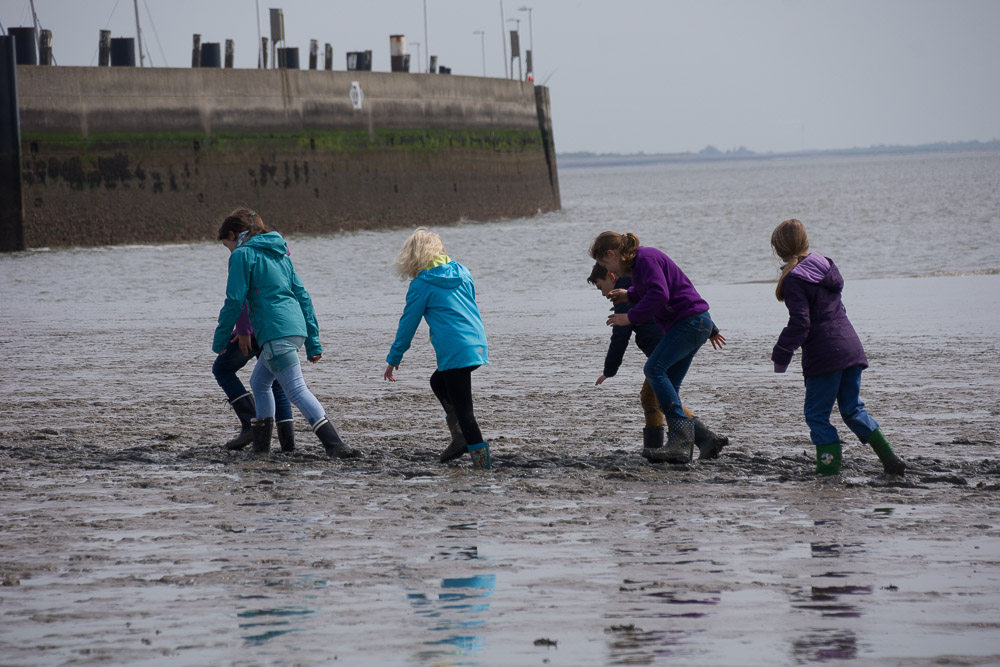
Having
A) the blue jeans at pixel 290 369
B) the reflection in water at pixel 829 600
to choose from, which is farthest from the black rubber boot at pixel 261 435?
the reflection in water at pixel 829 600

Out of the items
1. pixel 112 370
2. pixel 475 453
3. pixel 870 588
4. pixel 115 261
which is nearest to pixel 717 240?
pixel 115 261

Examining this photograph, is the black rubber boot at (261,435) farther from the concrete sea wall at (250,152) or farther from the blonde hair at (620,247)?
the concrete sea wall at (250,152)

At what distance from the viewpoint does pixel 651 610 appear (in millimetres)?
3852

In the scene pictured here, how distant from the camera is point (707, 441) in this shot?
640cm

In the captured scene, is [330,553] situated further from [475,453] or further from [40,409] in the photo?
[40,409]

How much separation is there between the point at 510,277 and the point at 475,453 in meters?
14.4

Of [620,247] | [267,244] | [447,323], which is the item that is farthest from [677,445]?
[267,244]

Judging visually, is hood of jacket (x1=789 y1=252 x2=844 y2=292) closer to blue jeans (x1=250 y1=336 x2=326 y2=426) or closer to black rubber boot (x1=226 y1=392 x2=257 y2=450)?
blue jeans (x1=250 y1=336 x2=326 y2=426)

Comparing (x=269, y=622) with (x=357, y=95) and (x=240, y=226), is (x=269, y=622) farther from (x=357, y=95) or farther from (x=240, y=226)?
(x=357, y=95)

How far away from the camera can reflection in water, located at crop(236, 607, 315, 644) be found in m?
3.66

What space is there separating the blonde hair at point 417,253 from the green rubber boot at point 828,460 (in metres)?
2.19

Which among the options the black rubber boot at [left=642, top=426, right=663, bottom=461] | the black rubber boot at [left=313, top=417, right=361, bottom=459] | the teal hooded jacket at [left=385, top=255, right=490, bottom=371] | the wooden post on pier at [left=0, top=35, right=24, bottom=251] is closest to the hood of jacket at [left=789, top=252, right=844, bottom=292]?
the black rubber boot at [left=642, top=426, right=663, bottom=461]

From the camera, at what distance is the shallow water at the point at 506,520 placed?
143 inches

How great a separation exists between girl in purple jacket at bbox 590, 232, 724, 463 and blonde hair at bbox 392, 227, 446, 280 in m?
0.86
